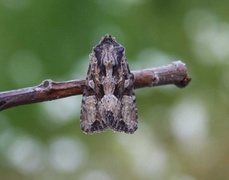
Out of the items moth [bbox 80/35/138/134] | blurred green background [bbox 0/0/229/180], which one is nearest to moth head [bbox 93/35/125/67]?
moth [bbox 80/35/138/134]

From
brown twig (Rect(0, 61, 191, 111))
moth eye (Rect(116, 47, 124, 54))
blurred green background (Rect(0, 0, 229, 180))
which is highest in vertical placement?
blurred green background (Rect(0, 0, 229, 180))

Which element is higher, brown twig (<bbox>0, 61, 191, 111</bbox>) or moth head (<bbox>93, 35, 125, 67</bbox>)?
moth head (<bbox>93, 35, 125, 67</bbox>)

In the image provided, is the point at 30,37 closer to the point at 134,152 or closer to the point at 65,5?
the point at 65,5

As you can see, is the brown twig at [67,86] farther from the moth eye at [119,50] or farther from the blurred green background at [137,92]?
the blurred green background at [137,92]

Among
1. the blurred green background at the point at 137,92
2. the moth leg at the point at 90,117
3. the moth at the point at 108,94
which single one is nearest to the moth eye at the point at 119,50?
the moth at the point at 108,94

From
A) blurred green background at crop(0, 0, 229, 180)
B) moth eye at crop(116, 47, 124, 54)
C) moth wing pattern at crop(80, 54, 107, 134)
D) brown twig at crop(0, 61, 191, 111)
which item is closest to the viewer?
brown twig at crop(0, 61, 191, 111)

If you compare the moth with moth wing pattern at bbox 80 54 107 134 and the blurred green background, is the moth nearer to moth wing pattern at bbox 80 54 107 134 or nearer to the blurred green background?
moth wing pattern at bbox 80 54 107 134
